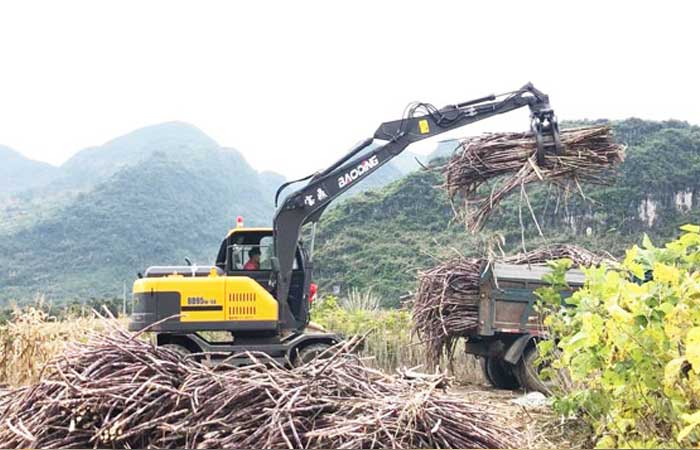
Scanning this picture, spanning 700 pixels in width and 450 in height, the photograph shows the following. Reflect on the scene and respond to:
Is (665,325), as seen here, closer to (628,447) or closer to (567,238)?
(628,447)

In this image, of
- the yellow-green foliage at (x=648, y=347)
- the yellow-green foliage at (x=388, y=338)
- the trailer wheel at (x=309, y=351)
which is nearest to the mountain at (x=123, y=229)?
the yellow-green foliage at (x=388, y=338)

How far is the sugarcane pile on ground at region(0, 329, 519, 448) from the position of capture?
13.1 feet

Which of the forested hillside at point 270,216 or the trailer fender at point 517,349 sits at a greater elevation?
the forested hillside at point 270,216

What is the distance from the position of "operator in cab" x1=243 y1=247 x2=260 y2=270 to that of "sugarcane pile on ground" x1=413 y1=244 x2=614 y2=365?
7.99 feet

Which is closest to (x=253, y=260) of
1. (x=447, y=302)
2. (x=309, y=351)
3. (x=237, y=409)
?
(x=309, y=351)

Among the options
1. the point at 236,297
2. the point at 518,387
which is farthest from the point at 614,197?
the point at 236,297

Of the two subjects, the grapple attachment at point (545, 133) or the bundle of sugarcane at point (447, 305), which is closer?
the grapple attachment at point (545, 133)

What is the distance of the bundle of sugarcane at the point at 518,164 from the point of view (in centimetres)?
961

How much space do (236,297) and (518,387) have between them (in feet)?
14.5

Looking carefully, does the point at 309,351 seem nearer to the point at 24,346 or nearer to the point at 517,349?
the point at 517,349

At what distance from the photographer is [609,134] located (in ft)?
31.7

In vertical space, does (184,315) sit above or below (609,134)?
below

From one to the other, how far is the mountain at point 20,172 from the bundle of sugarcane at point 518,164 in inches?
5018

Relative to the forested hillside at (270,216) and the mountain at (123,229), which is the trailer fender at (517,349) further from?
the mountain at (123,229)
